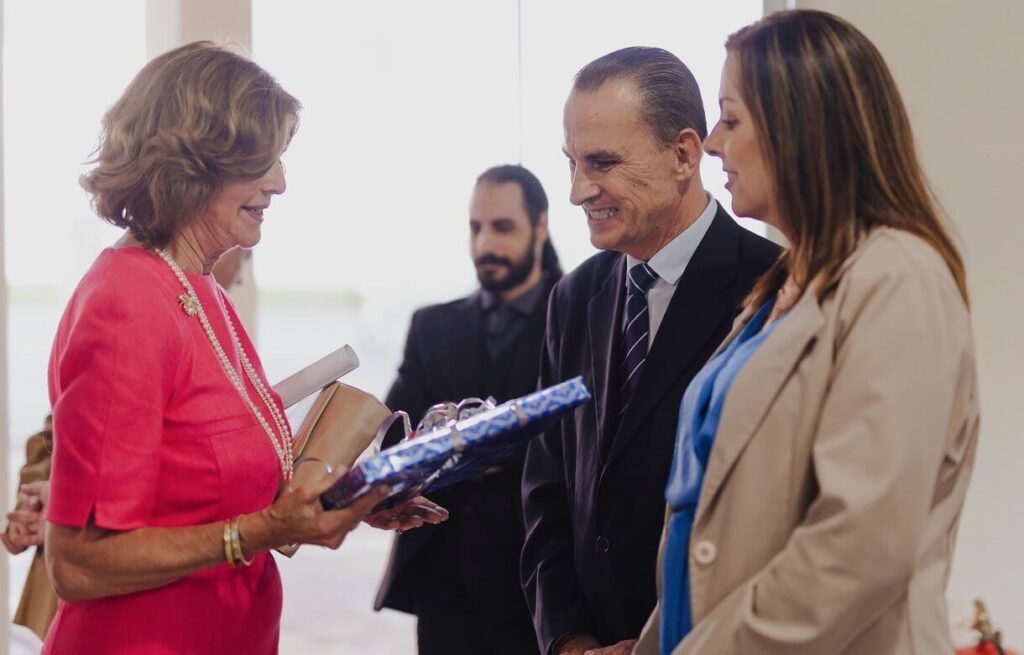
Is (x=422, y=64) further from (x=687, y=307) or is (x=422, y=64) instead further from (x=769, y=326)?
(x=769, y=326)

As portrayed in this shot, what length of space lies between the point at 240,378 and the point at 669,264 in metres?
0.81

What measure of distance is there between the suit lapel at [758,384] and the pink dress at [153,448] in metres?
0.70

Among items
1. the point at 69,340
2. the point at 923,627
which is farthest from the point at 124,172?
the point at 923,627

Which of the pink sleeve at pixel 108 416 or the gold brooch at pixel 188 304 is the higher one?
the gold brooch at pixel 188 304

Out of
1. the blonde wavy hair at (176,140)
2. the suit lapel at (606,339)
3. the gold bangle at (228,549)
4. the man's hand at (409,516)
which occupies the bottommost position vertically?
the man's hand at (409,516)

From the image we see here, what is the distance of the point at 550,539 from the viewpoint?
6.84 ft

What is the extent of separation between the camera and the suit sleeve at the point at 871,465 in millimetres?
1206

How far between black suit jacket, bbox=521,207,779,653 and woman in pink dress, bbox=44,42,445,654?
1.78 ft

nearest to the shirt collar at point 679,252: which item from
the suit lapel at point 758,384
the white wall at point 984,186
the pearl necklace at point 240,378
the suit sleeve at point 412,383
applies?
the suit lapel at point 758,384

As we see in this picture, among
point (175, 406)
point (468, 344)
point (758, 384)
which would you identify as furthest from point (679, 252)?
point (468, 344)

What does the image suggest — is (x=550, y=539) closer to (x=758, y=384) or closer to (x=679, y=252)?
(x=679, y=252)

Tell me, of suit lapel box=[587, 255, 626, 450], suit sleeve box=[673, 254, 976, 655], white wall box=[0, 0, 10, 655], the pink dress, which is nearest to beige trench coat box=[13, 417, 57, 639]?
the pink dress

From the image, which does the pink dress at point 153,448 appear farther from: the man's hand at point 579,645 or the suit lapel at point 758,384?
the suit lapel at point 758,384

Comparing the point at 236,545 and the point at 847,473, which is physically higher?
the point at 847,473
